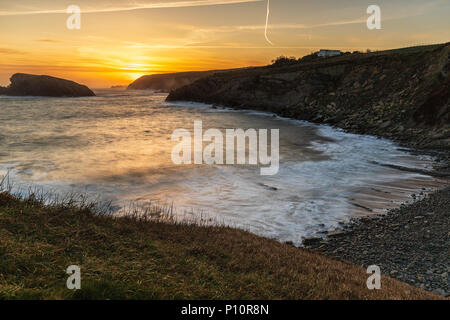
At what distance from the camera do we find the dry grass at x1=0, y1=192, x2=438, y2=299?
4062mm

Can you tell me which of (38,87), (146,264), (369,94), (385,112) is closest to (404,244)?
(146,264)

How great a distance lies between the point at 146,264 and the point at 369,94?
37968 mm

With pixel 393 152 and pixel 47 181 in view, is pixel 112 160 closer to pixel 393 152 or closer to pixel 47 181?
pixel 47 181

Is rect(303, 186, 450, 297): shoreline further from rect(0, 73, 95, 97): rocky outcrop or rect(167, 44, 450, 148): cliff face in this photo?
rect(0, 73, 95, 97): rocky outcrop

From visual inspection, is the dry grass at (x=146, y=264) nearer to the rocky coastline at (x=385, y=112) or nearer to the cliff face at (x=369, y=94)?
the rocky coastline at (x=385, y=112)

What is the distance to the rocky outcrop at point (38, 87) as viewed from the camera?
112m

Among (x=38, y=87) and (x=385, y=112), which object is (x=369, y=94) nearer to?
(x=385, y=112)

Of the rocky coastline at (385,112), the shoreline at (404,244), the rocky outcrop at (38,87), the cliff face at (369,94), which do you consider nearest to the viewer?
the shoreline at (404,244)

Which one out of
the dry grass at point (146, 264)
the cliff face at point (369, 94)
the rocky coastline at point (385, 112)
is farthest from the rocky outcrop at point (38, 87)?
the dry grass at point (146, 264)

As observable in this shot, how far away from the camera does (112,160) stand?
20234 millimetres

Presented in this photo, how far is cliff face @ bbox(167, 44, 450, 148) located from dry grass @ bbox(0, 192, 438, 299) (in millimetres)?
20041

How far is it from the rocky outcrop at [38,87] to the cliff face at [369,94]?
77118mm

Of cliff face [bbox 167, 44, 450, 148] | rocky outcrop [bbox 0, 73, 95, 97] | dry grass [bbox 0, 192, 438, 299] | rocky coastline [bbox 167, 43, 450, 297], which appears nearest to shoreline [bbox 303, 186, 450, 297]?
rocky coastline [bbox 167, 43, 450, 297]
